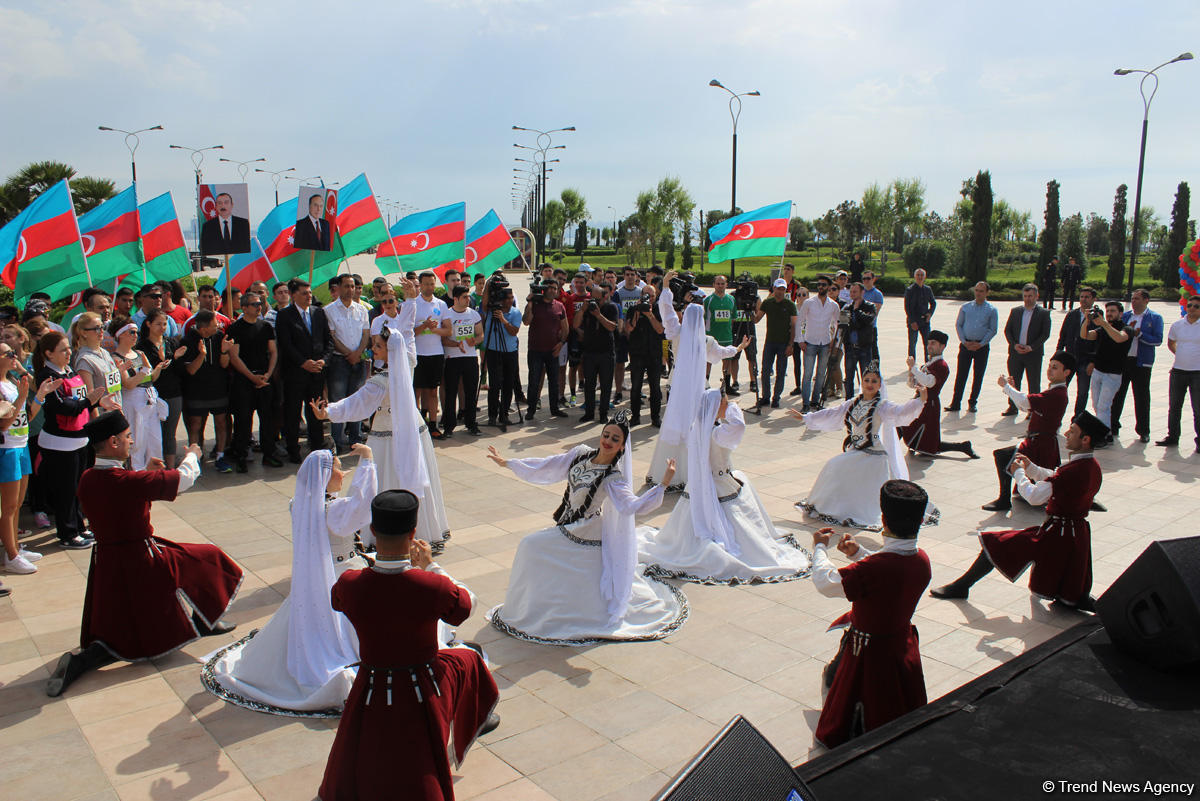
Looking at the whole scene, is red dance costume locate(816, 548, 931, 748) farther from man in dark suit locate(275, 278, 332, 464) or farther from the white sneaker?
man in dark suit locate(275, 278, 332, 464)

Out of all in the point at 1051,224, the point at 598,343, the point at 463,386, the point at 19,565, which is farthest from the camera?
the point at 1051,224

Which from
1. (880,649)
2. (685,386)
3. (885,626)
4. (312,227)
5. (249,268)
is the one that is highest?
(312,227)

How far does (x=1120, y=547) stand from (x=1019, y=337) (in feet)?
20.2

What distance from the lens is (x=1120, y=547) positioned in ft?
25.8

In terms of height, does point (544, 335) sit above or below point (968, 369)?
above

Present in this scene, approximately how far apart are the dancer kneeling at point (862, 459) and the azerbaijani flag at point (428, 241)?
26.2ft

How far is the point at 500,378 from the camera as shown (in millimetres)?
12578

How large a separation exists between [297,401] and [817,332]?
797 cm

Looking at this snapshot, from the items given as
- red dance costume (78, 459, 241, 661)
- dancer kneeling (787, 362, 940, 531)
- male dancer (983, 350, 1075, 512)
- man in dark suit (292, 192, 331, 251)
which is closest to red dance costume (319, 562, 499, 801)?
red dance costume (78, 459, 241, 661)

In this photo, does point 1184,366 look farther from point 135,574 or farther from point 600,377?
point 135,574

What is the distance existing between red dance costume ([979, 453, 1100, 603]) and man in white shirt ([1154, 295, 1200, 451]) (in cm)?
634

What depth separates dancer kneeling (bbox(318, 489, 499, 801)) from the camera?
11.9ft

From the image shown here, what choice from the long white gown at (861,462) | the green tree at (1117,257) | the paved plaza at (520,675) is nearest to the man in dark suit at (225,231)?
the paved plaza at (520,675)

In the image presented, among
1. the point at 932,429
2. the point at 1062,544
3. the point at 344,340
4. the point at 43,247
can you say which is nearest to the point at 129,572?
the point at 344,340
